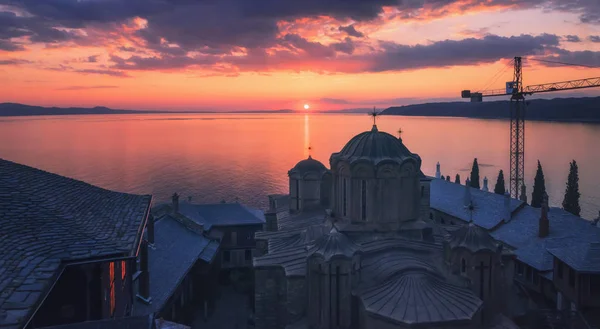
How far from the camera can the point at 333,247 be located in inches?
770

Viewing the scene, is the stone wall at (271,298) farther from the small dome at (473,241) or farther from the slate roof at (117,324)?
the slate roof at (117,324)

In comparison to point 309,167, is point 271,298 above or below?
below

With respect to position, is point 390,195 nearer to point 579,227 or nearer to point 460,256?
point 460,256

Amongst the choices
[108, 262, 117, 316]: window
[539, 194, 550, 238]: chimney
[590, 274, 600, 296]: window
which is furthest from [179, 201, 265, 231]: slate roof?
[108, 262, 117, 316]: window

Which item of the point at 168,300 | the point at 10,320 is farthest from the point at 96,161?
the point at 10,320

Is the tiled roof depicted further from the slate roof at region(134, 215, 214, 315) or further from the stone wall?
the slate roof at region(134, 215, 214, 315)

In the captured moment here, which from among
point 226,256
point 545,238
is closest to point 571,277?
point 545,238

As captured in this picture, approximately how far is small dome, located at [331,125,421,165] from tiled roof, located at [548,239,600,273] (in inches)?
381

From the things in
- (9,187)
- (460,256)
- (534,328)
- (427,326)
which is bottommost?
(534,328)

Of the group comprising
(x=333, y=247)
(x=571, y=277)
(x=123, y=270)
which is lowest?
(x=571, y=277)

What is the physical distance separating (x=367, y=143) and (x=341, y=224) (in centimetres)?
422

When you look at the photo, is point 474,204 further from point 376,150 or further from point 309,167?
point 376,150

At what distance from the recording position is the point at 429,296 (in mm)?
17953

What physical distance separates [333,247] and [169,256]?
13637 mm
